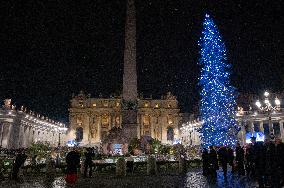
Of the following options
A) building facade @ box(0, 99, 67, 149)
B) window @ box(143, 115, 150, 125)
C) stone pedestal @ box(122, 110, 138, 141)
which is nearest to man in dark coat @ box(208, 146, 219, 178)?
stone pedestal @ box(122, 110, 138, 141)

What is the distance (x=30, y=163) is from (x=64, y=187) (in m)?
10.3

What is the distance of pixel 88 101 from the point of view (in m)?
105

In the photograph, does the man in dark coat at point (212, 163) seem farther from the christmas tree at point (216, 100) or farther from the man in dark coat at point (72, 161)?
the christmas tree at point (216, 100)

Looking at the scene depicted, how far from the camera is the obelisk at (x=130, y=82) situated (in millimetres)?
31031

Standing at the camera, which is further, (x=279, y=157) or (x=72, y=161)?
(x=72, y=161)

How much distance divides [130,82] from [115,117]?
72667mm

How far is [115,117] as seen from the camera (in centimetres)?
10431

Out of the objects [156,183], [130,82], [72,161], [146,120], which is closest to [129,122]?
[130,82]

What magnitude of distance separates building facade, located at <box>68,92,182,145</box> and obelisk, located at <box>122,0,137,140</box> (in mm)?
68880

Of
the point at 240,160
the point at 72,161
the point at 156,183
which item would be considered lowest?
the point at 156,183

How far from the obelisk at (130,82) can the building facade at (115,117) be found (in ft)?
226

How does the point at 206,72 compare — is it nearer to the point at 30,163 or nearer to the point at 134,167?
the point at 134,167

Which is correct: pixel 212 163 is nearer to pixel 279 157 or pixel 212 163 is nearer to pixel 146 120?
pixel 279 157

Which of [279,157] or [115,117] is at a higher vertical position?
[115,117]
